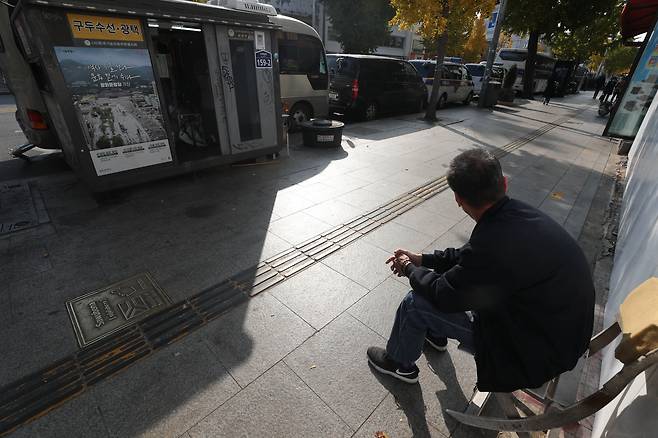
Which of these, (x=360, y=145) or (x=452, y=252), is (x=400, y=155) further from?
(x=452, y=252)

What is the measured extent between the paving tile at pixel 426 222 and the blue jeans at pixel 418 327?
249cm

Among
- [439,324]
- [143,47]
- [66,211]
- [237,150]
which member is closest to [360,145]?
[237,150]

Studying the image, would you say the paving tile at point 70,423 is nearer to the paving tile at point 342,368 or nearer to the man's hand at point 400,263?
the paving tile at point 342,368

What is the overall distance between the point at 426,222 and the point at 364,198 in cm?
119

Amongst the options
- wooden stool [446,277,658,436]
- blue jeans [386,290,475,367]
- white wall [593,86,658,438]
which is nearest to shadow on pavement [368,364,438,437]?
blue jeans [386,290,475,367]

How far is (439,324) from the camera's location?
2.12m

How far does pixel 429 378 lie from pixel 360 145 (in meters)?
6.98

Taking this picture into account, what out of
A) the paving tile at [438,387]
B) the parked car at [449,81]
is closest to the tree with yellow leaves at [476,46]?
the parked car at [449,81]

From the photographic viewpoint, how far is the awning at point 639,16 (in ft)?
23.0

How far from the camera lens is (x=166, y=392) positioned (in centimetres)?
225

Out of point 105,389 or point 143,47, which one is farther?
point 143,47

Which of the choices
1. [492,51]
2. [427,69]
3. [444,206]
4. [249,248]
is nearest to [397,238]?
[444,206]

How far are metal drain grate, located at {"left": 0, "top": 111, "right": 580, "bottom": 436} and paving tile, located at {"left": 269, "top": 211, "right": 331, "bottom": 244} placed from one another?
15 cm

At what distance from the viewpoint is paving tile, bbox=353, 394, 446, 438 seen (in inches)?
82.0
